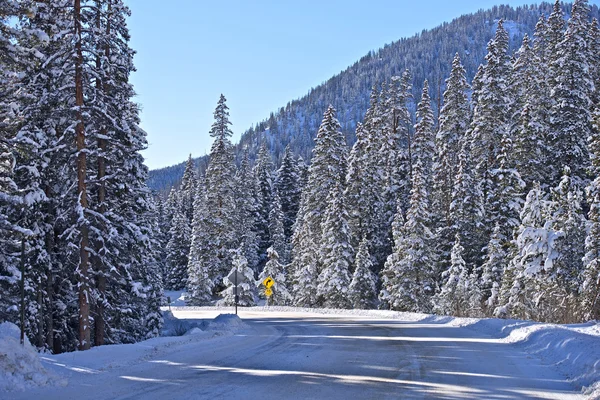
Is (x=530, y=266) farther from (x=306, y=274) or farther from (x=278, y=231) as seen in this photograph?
(x=278, y=231)

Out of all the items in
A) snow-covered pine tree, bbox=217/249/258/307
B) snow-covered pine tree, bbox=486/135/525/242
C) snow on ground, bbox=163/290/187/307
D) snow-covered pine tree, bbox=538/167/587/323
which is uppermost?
snow-covered pine tree, bbox=486/135/525/242

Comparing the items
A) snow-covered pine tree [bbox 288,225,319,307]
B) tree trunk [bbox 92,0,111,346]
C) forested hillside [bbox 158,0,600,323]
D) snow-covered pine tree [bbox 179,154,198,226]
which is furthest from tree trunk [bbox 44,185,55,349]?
snow-covered pine tree [bbox 179,154,198,226]

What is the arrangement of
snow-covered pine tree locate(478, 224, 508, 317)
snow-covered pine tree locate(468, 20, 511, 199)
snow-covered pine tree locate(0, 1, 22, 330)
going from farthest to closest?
snow-covered pine tree locate(468, 20, 511, 199)
snow-covered pine tree locate(478, 224, 508, 317)
snow-covered pine tree locate(0, 1, 22, 330)

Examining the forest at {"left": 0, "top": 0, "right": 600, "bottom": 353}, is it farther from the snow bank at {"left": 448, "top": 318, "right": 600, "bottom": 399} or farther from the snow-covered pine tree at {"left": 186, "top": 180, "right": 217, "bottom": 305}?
the snow bank at {"left": 448, "top": 318, "right": 600, "bottom": 399}

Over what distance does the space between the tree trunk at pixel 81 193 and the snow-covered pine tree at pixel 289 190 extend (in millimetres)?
56382

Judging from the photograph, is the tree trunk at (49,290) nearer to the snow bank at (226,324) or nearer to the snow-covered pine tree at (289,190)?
the snow bank at (226,324)

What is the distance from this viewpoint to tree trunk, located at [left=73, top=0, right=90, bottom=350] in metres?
17.5

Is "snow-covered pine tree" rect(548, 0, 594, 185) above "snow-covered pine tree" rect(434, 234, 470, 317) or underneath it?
above

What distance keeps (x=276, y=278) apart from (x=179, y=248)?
91.3 feet

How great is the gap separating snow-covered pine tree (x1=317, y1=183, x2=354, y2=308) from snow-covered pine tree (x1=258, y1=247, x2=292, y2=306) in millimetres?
7879

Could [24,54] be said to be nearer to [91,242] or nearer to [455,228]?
[91,242]

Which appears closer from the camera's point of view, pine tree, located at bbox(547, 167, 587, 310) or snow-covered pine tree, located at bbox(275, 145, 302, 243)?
pine tree, located at bbox(547, 167, 587, 310)

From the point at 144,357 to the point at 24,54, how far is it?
8396mm

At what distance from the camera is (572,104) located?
123 ft
